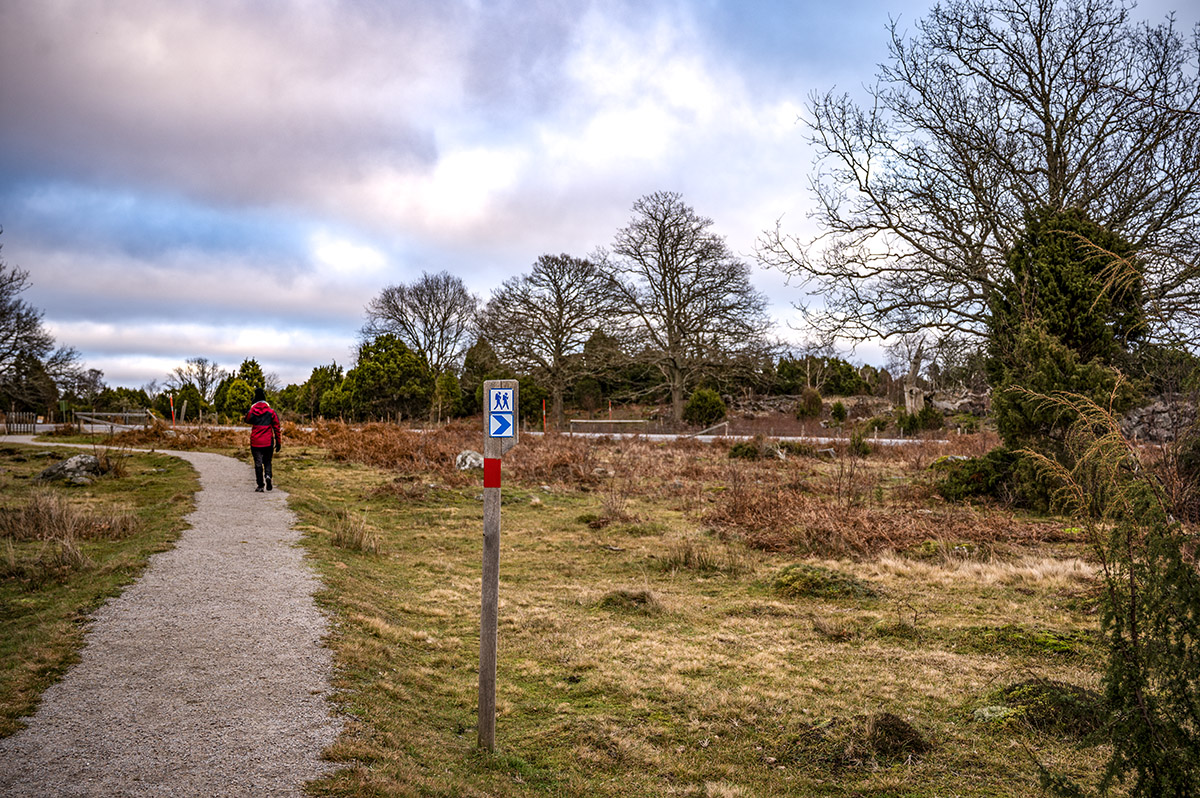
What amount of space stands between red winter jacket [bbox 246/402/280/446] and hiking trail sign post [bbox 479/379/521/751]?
33.4ft

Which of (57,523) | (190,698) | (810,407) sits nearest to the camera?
(190,698)

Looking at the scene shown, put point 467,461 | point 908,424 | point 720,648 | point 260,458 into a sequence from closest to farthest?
point 720,648 → point 260,458 → point 467,461 → point 908,424

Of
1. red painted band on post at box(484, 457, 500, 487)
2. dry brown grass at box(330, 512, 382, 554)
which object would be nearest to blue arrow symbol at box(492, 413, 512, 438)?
red painted band on post at box(484, 457, 500, 487)

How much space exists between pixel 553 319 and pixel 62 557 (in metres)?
30.4

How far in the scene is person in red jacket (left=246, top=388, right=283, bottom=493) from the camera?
1290cm

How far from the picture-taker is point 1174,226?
43.1 ft

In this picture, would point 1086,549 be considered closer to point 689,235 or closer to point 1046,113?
point 1046,113

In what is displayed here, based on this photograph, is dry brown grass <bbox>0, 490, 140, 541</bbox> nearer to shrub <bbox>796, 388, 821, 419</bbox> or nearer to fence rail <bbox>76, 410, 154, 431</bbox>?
fence rail <bbox>76, 410, 154, 431</bbox>

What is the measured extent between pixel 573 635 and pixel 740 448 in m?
15.2

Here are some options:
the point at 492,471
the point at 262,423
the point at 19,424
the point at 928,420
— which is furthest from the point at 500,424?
the point at 19,424

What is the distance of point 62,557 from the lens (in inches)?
285

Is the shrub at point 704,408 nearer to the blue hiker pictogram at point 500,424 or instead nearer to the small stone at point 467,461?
the small stone at point 467,461

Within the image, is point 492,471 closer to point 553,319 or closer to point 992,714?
point 992,714

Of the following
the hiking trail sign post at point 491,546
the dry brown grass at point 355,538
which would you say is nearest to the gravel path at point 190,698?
the hiking trail sign post at point 491,546
